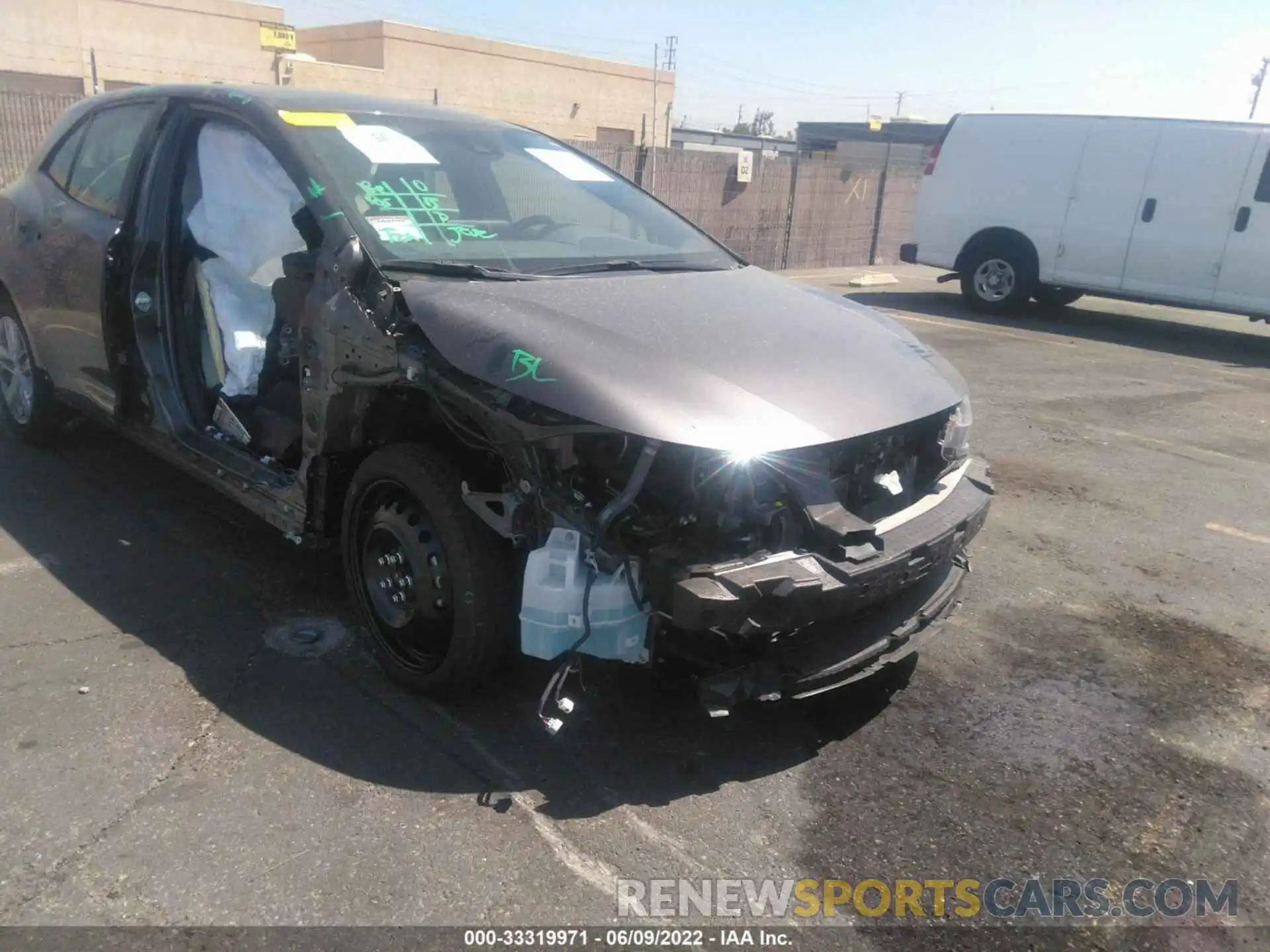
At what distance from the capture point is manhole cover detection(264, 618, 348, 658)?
11.2 feet

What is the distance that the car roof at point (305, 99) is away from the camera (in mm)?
3604

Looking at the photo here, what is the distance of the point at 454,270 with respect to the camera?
10.3ft

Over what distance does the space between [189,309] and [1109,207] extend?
33.5ft

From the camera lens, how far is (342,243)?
3.05 meters

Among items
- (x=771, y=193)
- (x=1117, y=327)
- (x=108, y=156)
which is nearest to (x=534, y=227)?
(x=108, y=156)

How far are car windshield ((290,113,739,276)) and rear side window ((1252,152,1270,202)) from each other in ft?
28.2

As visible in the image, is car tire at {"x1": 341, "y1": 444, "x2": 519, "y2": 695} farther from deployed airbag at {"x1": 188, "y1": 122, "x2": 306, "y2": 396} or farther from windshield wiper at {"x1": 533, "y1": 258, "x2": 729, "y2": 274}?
deployed airbag at {"x1": 188, "y1": 122, "x2": 306, "y2": 396}

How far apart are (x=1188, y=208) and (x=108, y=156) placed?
10410 mm

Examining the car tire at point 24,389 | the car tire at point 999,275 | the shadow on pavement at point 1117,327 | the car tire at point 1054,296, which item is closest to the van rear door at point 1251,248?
the shadow on pavement at point 1117,327

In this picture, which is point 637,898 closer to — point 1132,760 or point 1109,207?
point 1132,760

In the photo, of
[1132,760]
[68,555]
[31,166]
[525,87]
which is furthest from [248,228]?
[525,87]

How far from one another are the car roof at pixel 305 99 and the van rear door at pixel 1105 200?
29.2 ft

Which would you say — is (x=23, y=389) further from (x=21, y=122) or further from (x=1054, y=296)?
(x=1054, y=296)

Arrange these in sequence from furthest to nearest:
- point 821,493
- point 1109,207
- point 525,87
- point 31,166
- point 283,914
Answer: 1. point 525,87
2. point 1109,207
3. point 31,166
4. point 821,493
5. point 283,914
